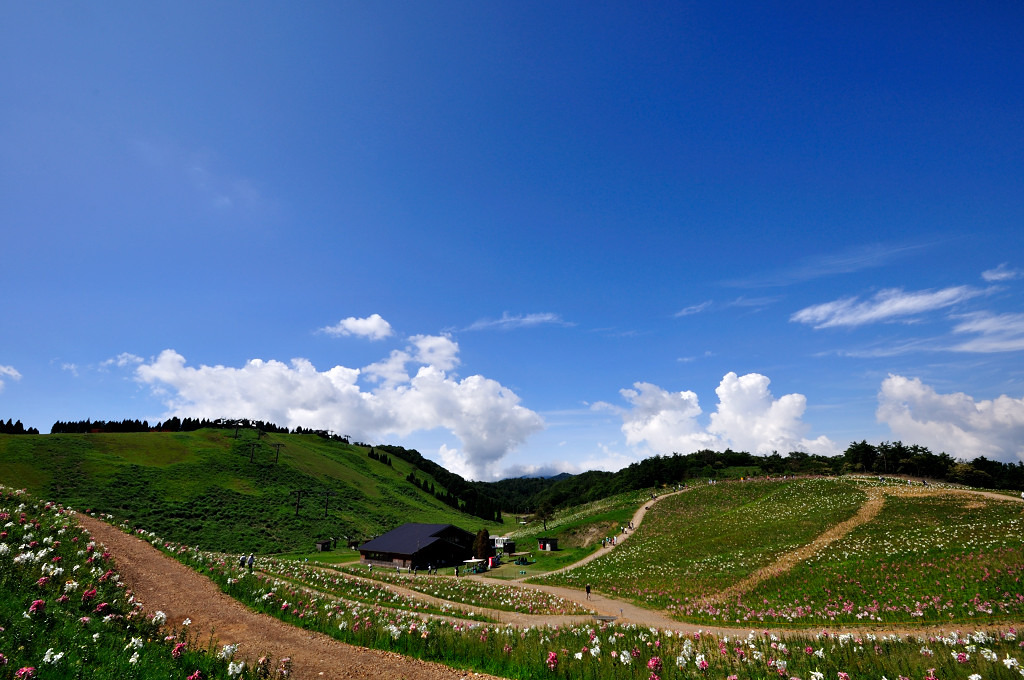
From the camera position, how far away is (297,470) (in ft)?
373

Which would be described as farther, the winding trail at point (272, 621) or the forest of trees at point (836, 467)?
the forest of trees at point (836, 467)

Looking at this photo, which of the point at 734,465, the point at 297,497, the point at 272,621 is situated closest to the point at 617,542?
the point at 272,621

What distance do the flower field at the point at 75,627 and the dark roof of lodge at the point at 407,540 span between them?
5507 cm

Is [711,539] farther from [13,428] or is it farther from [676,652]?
[13,428]

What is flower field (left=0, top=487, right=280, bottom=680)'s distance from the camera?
22.9ft

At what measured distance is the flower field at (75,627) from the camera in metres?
6.98

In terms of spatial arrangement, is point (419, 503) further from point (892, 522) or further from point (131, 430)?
point (892, 522)

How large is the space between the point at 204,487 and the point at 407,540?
48.2 metres

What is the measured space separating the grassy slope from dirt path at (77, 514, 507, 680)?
5450 cm

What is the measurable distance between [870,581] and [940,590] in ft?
12.6

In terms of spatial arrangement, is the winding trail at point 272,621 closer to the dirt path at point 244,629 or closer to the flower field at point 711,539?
the dirt path at point 244,629

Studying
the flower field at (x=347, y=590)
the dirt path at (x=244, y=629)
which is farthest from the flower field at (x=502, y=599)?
the dirt path at (x=244, y=629)

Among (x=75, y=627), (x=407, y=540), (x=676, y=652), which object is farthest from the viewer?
(x=407, y=540)

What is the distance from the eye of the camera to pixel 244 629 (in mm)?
15367
